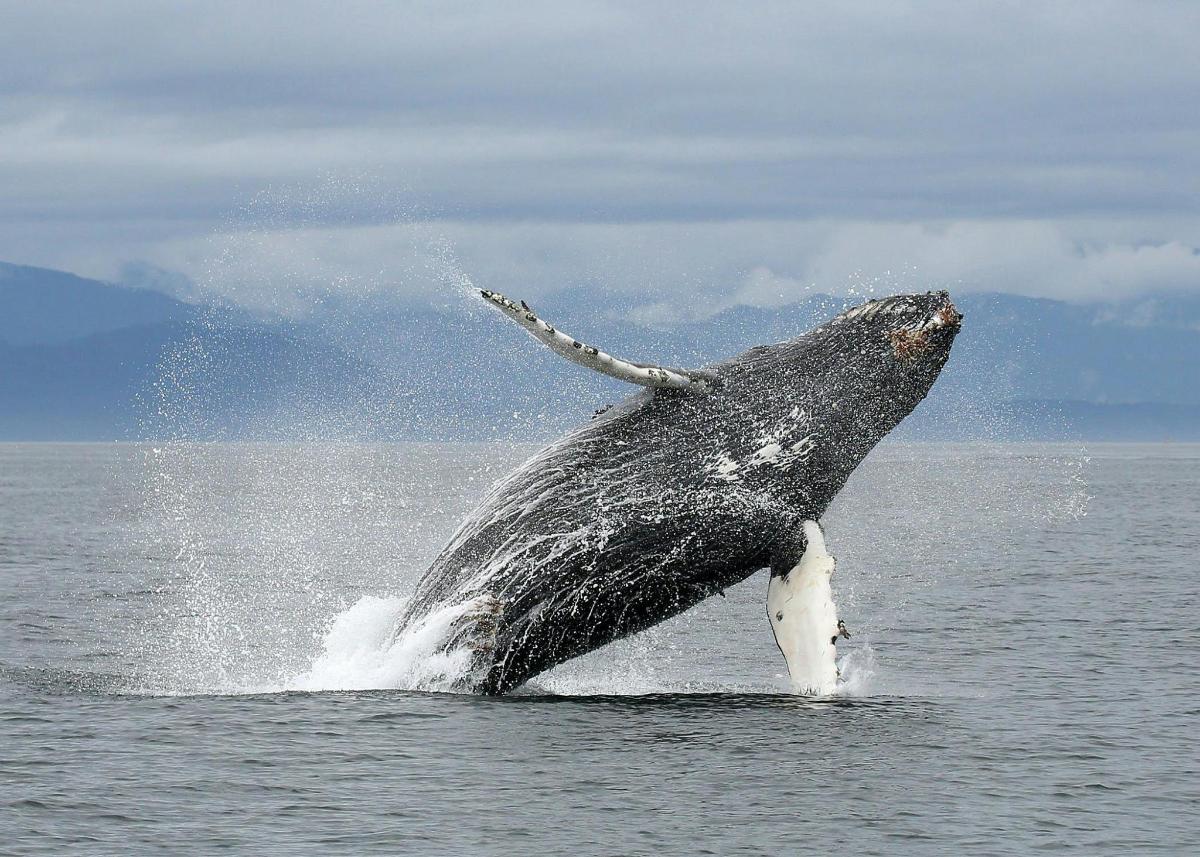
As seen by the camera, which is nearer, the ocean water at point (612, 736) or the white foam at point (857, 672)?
the ocean water at point (612, 736)

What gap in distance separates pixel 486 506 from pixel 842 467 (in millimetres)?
3344

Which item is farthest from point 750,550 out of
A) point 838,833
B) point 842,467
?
point 838,833

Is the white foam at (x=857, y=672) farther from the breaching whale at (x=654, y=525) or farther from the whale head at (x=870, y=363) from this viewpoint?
the whale head at (x=870, y=363)

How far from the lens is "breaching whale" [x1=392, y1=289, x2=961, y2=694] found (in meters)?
15.2

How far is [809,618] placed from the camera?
50.7ft

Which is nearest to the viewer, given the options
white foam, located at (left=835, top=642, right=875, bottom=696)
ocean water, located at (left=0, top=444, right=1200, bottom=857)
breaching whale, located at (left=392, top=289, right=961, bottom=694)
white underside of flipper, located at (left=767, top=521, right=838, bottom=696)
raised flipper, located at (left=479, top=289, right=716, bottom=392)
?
ocean water, located at (left=0, top=444, right=1200, bottom=857)

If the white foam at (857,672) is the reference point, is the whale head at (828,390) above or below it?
above

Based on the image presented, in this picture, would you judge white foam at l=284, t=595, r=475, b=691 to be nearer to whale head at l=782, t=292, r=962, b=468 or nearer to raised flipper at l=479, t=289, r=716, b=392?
raised flipper at l=479, t=289, r=716, b=392

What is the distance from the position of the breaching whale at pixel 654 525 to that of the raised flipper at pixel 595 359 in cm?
3

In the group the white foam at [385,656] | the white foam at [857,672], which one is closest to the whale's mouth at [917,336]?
the white foam at [857,672]

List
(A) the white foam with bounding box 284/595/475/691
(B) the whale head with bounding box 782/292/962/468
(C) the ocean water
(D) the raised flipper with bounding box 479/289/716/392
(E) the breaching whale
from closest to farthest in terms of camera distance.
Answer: (C) the ocean water → (D) the raised flipper with bounding box 479/289/716/392 → (E) the breaching whale → (A) the white foam with bounding box 284/595/475/691 → (B) the whale head with bounding box 782/292/962/468

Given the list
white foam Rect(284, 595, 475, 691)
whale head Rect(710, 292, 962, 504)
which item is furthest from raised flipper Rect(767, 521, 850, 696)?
white foam Rect(284, 595, 475, 691)

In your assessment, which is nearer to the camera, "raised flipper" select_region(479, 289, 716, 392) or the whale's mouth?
"raised flipper" select_region(479, 289, 716, 392)

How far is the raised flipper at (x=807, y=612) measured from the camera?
15.4 m
